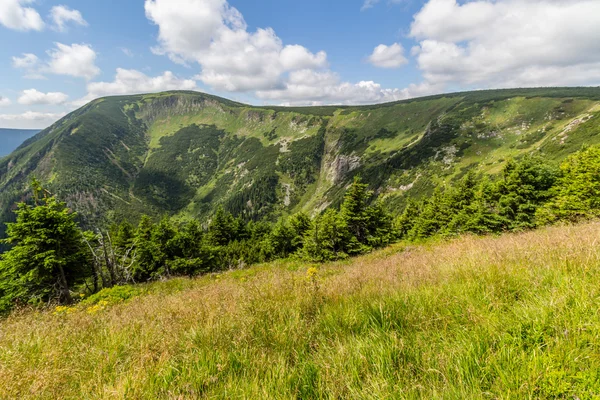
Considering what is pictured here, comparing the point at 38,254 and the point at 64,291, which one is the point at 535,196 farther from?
the point at 38,254

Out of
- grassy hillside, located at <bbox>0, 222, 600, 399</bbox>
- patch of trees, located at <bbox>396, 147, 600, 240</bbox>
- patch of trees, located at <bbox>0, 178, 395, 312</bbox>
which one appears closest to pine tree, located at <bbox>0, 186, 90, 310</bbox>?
patch of trees, located at <bbox>0, 178, 395, 312</bbox>

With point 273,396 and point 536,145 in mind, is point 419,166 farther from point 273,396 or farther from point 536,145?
point 273,396

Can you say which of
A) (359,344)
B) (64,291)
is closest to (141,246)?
(64,291)

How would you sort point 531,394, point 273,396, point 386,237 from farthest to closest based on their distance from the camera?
point 386,237 < point 273,396 < point 531,394

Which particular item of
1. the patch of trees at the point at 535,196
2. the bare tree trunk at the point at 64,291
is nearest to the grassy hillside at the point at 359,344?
the bare tree trunk at the point at 64,291

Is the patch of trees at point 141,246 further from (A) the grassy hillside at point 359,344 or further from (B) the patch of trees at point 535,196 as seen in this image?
(A) the grassy hillside at point 359,344

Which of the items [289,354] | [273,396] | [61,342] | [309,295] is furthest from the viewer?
[309,295]

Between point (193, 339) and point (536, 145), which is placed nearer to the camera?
point (193, 339)

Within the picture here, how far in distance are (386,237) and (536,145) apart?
576 ft

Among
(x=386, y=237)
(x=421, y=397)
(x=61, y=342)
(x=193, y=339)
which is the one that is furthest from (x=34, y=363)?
(x=386, y=237)

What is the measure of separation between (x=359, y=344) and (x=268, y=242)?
1862 inches

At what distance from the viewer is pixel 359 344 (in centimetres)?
242

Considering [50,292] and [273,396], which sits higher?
[273,396]

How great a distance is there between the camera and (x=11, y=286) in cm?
1755
